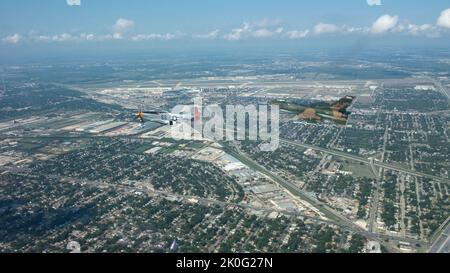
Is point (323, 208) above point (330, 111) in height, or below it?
below

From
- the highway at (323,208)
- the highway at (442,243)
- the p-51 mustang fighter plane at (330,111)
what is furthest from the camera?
the highway at (323,208)

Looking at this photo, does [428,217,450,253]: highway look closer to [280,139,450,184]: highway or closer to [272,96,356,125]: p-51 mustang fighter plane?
[272,96,356,125]: p-51 mustang fighter plane

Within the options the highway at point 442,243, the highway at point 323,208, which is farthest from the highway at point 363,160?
the highway at point 442,243

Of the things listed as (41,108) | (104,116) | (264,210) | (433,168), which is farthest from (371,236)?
(41,108)

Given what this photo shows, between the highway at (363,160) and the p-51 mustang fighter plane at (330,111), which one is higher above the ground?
the p-51 mustang fighter plane at (330,111)

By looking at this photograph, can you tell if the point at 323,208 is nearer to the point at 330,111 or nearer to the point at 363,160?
the point at 330,111

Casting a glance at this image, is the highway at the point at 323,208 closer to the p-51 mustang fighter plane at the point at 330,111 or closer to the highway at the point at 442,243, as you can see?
the highway at the point at 442,243

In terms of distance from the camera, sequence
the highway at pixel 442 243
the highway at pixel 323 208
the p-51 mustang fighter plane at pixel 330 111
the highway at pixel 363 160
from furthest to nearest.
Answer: the highway at pixel 363 160 → the highway at pixel 323 208 → the highway at pixel 442 243 → the p-51 mustang fighter plane at pixel 330 111

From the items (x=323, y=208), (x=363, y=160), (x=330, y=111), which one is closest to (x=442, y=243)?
(x=323, y=208)

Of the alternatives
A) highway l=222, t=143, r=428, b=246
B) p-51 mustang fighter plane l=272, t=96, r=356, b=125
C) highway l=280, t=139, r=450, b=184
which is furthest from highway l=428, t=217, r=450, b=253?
highway l=280, t=139, r=450, b=184

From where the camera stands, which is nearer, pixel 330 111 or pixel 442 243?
pixel 330 111

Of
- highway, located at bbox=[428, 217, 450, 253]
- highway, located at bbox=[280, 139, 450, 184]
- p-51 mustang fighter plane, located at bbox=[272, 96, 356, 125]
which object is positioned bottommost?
highway, located at bbox=[428, 217, 450, 253]
